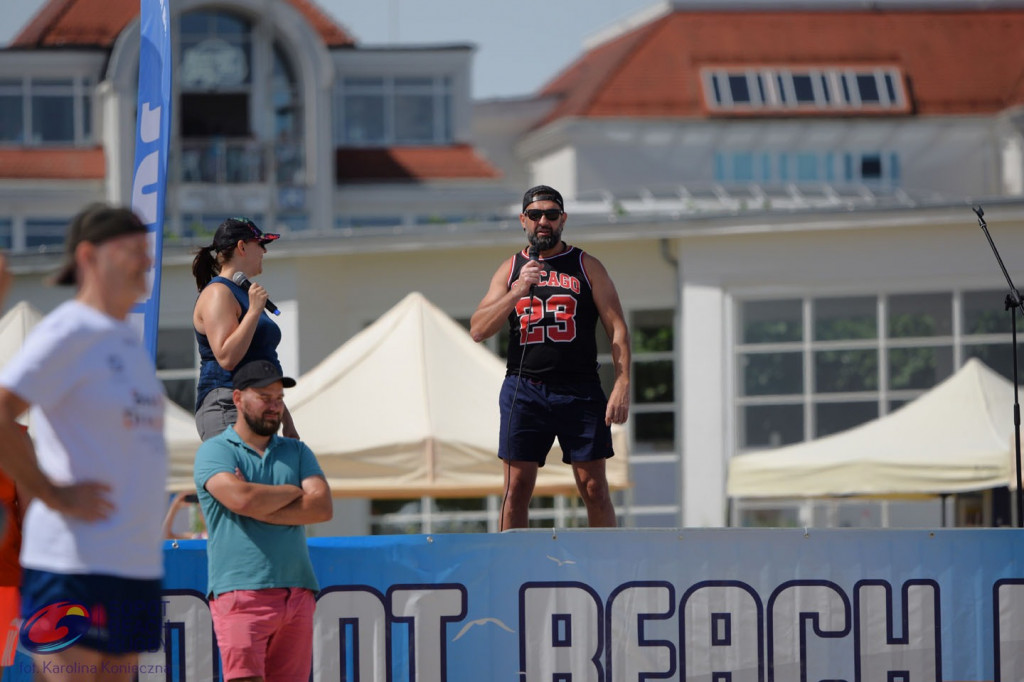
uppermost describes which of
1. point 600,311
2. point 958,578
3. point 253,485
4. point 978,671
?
point 600,311

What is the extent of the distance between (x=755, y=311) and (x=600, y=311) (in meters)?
10.2

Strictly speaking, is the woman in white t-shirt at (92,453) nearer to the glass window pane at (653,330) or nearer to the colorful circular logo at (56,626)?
the colorful circular logo at (56,626)

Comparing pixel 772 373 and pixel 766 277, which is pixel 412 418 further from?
pixel 772 373

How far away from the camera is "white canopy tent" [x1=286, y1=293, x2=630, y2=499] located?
1134 centimetres

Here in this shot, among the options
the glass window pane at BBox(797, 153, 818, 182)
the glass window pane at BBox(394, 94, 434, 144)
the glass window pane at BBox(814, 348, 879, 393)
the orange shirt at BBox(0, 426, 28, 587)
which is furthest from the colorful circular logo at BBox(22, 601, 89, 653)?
the glass window pane at BBox(797, 153, 818, 182)

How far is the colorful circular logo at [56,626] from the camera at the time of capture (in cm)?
400

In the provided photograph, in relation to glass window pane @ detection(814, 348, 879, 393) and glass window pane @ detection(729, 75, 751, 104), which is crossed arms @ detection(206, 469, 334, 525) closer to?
glass window pane @ detection(814, 348, 879, 393)

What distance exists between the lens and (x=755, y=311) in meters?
16.7

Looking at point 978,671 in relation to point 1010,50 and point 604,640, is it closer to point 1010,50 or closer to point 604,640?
point 604,640

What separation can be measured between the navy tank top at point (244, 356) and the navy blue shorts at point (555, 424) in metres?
1.07

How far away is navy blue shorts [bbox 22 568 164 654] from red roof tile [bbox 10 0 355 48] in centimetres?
3961

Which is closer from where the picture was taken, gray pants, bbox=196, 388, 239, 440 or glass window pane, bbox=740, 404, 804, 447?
gray pants, bbox=196, 388, 239, 440

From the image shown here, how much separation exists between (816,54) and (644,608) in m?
50.3

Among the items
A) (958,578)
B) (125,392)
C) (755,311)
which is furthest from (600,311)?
(755,311)
